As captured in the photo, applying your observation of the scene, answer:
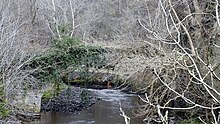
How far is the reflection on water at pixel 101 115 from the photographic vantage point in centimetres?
1290

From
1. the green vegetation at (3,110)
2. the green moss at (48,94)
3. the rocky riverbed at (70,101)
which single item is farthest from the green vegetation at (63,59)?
the green vegetation at (3,110)

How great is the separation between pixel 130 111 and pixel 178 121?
241cm

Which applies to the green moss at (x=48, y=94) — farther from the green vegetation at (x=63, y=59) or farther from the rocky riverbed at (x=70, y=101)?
the rocky riverbed at (x=70, y=101)

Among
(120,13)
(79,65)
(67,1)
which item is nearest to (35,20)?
(79,65)

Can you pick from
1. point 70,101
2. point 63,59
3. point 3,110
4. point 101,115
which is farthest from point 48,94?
point 3,110

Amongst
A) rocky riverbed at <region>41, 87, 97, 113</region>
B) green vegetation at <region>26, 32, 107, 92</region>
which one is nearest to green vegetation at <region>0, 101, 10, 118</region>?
rocky riverbed at <region>41, 87, 97, 113</region>

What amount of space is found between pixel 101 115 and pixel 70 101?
2.48m

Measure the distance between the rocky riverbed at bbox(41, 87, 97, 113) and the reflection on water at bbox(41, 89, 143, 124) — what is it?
445mm

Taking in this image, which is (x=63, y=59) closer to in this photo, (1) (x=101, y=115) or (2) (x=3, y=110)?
(1) (x=101, y=115)

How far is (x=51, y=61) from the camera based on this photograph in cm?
1562

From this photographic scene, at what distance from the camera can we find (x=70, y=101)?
15969 mm

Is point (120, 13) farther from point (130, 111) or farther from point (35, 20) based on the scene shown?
point (130, 111)

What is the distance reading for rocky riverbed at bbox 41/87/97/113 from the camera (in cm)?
1467

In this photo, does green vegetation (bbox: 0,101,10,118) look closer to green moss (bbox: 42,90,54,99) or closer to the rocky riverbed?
the rocky riverbed
